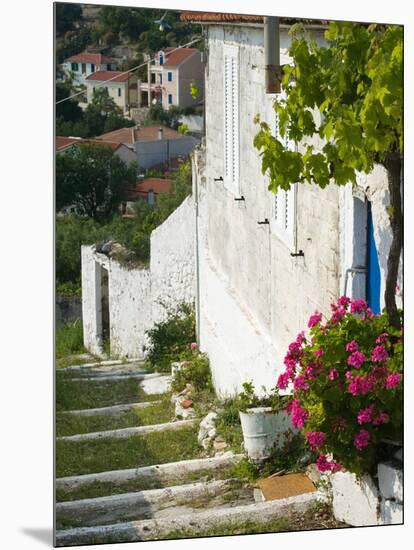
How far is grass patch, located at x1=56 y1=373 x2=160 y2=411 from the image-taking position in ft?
23.2

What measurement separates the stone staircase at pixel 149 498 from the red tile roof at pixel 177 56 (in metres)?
1.58

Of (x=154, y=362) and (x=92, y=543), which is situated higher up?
(x=154, y=362)

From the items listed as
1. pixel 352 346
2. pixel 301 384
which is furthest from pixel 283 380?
pixel 352 346

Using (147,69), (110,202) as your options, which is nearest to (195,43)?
(147,69)

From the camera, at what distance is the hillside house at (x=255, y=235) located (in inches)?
284

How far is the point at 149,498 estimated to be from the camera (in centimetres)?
719

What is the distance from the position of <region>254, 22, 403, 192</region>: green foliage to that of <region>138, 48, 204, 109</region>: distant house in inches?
22.1

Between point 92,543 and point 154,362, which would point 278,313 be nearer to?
point 154,362

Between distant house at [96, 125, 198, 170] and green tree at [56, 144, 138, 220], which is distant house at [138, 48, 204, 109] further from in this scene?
green tree at [56, 144, 138, 220]

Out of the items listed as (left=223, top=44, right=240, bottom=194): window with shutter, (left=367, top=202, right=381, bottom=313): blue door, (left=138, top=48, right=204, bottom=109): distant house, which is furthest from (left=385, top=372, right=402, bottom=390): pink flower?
(left=138, top=48, right=204, bottom=109): distant house

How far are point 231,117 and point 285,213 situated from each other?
1.97 ft

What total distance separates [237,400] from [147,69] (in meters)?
1.83

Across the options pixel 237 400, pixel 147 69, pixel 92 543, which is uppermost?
pixel 147 69

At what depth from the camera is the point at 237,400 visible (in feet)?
25.0
